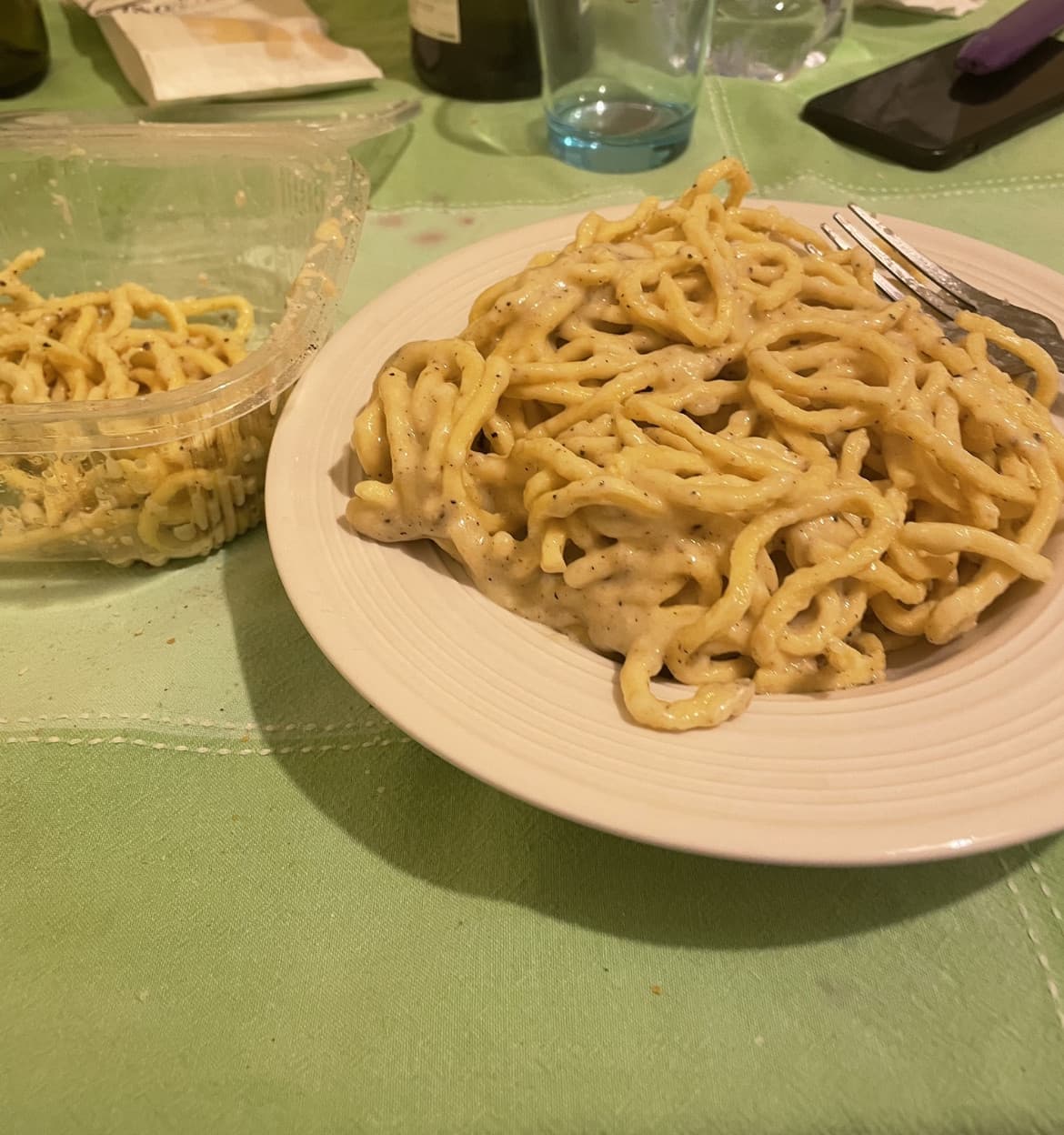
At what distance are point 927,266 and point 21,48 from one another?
69.0 inches

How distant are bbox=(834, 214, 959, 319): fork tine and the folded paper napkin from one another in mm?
1146

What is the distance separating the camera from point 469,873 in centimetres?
85

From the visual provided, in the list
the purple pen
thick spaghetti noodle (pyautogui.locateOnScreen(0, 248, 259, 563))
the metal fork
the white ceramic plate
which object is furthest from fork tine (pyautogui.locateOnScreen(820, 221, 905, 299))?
the purple pen

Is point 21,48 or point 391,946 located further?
point 21,48

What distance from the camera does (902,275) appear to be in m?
1.17

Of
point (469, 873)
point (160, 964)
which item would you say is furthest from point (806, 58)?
point (160, 964)

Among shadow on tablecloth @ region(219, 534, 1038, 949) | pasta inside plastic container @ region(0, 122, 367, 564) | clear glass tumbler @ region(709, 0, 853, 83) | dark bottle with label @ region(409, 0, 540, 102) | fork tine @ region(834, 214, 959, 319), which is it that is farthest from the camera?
clear glass tumbler @ region(709, 0, 853, 83)

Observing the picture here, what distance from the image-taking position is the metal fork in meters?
1.07

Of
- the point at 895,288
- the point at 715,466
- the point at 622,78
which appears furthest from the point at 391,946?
the point at 622,78

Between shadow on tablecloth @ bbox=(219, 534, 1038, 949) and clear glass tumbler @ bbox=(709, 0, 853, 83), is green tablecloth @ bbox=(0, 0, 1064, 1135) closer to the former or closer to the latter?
shadow on tablecloth @ bbox=(219, 534, 1038, 949)

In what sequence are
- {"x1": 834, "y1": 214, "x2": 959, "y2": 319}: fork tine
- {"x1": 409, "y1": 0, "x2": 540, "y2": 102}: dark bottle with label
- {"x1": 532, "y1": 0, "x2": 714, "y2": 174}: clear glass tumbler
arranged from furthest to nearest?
{"x1": 409, "y1": 0, "x2": 540, "y2": 102}: dark bottle with label → {"x1": 532, "y1": 0, "x2": 714, "y2": 174}: clear glass tumbler → {"x1": 834, "y1": 214, "x2": 959, "y2": 319}: fork tine

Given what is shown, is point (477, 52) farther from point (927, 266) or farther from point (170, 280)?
point (927, 266)

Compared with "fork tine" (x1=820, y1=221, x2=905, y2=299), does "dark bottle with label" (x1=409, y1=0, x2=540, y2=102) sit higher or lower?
lower

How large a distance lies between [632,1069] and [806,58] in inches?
79.8
